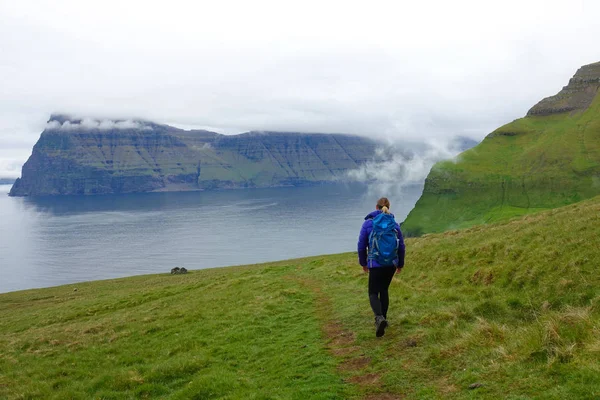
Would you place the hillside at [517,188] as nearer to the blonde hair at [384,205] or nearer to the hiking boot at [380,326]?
the blonde hair at [384,205]

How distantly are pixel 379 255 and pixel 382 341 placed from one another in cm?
249

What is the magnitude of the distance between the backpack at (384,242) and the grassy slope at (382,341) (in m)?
2.28

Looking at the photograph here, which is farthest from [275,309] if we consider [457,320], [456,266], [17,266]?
[17,266]

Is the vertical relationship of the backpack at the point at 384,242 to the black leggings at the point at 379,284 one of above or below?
above

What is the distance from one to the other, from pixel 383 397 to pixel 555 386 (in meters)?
3.21

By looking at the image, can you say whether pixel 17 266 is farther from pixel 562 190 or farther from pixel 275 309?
pixel 562 190

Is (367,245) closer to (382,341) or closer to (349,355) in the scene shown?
(382,341)

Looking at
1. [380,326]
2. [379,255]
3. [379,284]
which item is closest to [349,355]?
[380,326]

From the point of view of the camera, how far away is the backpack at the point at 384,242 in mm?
12586

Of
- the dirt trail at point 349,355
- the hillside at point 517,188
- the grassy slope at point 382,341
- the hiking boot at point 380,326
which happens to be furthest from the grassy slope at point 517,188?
the hiking boot at point 380,326

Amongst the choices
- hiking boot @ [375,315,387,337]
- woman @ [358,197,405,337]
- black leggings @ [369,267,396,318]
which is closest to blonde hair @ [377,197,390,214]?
woman @ [358,197,405,337]

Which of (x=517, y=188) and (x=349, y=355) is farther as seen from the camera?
(x=517, y=188)

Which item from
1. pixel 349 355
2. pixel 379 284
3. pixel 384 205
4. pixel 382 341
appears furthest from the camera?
pixel 384 205

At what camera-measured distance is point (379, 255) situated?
41.4ft
